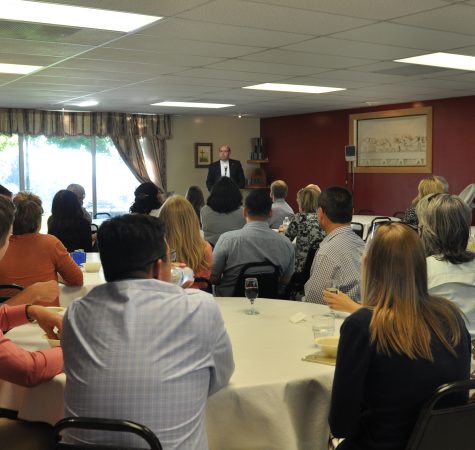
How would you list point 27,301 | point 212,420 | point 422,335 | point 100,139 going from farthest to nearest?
point 100,139
point 27,301
point 212,420
point 422,335

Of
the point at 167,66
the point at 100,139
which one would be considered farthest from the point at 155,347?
the point at 100,139

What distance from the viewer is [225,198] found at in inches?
236

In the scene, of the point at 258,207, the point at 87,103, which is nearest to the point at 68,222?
the point at 258,207

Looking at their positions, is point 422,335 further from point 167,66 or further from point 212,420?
point 167,66

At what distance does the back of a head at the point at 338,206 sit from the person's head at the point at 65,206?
2.59 m

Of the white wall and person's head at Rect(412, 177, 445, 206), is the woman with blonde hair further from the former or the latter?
the white wall

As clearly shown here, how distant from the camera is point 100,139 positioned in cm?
1252

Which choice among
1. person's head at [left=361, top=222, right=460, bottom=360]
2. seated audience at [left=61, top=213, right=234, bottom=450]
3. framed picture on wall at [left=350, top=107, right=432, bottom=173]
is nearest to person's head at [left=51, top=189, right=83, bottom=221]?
seated audience at [left=61, top=213, right=234, bottom=450]

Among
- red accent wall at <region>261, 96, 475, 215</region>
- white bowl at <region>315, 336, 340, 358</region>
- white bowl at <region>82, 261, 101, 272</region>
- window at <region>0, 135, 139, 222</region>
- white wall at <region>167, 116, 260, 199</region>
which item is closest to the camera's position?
white bowl at <region>315, 336, 340, 358</region>

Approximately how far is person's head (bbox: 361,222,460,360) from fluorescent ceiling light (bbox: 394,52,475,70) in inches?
183

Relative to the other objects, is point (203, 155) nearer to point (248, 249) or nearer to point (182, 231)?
point (248, 249)

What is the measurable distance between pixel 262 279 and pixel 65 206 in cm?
222

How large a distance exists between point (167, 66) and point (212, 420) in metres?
5.13

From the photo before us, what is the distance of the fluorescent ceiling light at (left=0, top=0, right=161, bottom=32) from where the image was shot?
4.37 metres
